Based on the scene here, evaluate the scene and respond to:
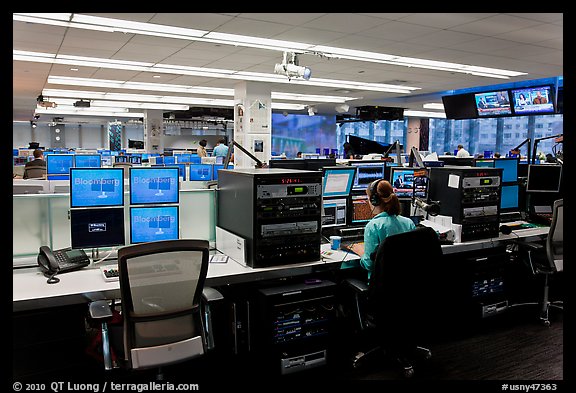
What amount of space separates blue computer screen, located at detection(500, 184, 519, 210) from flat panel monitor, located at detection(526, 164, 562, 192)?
0.14 m

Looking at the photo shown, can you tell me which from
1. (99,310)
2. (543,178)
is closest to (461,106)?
(543,178)

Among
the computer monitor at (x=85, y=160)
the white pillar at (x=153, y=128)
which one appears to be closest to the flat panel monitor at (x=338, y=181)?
the computer monitor at (x=85, y=160)

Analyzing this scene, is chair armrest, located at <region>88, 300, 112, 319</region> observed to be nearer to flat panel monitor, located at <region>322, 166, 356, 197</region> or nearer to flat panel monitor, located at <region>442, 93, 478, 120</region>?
flat panel monitor, located at <region>322, 166, 356, 197</region>

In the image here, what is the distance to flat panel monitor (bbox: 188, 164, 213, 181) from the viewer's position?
7527 mm

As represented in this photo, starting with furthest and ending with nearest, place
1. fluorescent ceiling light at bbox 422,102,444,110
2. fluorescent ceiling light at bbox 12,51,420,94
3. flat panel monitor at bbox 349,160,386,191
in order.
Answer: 1. fluorescent ceiling light at bbox 422,102,444,110
2. fluorescent ceiling light at bbox 12,51,420,94
3. flat panel monitor at bbox 349,160,386,191

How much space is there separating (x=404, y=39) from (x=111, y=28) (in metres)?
3.35

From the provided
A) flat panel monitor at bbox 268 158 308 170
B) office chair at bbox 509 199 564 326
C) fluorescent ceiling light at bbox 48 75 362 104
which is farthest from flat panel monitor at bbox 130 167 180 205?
fluorescent ceiling light at bbox 48 75 362 104

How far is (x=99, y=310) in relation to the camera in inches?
94.3

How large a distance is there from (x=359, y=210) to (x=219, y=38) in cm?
287

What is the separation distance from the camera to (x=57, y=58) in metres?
6.88

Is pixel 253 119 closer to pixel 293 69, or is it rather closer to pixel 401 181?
pixel 293 69

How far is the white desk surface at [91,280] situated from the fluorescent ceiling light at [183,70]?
4.92m
